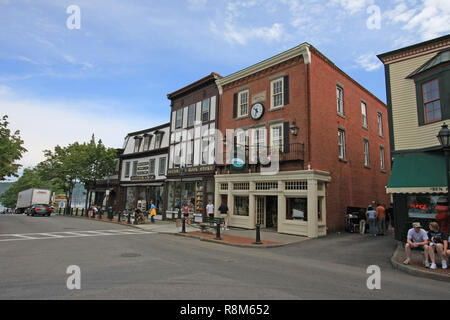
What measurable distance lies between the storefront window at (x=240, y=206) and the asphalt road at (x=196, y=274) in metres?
7.70

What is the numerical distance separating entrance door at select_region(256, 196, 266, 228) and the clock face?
18.1 feet

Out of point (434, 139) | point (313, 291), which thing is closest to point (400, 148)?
point (434, 139)

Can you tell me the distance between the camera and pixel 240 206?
1931 cm

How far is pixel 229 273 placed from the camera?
7.03m

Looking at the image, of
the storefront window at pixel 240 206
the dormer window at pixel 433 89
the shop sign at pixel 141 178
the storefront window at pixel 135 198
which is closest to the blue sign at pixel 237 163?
the storefront window at pixel 240 206

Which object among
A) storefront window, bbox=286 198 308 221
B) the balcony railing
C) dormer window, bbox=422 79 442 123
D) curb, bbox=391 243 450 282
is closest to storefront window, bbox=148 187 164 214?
the balcony railing

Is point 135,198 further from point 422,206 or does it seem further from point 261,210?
point 422,206

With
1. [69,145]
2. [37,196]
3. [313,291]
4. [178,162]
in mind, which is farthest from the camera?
[37,196]

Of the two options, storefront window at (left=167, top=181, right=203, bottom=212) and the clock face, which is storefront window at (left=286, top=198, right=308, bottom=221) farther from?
storefront window at (left=167, top=181, right=203, bottom=212)

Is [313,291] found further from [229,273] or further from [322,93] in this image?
[322,93]

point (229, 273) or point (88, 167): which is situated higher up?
point (88, 167)

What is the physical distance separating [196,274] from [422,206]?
402 inches
